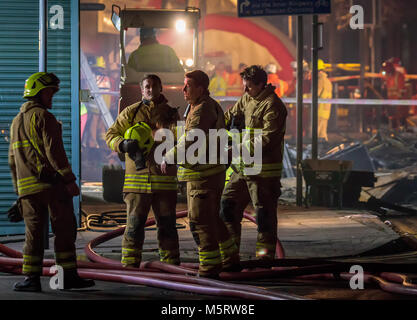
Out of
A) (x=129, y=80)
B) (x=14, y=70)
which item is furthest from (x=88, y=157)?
(x=14, y=70)

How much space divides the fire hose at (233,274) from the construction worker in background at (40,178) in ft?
1.51

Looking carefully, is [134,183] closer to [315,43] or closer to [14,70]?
[14,70]

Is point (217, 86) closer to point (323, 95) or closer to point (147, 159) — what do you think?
point (323, 95)

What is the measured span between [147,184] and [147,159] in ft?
0.73

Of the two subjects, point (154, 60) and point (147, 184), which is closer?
point (147, 184)

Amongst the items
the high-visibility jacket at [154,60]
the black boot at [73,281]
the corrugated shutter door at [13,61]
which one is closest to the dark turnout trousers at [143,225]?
the black boot at [73,281]

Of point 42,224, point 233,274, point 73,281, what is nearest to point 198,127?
point 233,274

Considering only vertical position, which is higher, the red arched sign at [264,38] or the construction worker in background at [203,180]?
the red arched sign at [264,38]

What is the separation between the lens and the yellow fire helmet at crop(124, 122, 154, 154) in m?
7.29

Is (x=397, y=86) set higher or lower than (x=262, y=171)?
higher

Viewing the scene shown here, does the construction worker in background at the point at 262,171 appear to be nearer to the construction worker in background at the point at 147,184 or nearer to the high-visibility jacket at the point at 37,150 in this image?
the construction worker in background at the point at 147,184

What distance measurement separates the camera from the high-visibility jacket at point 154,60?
44.5ft

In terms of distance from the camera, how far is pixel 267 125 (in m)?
7.75

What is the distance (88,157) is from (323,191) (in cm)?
906
